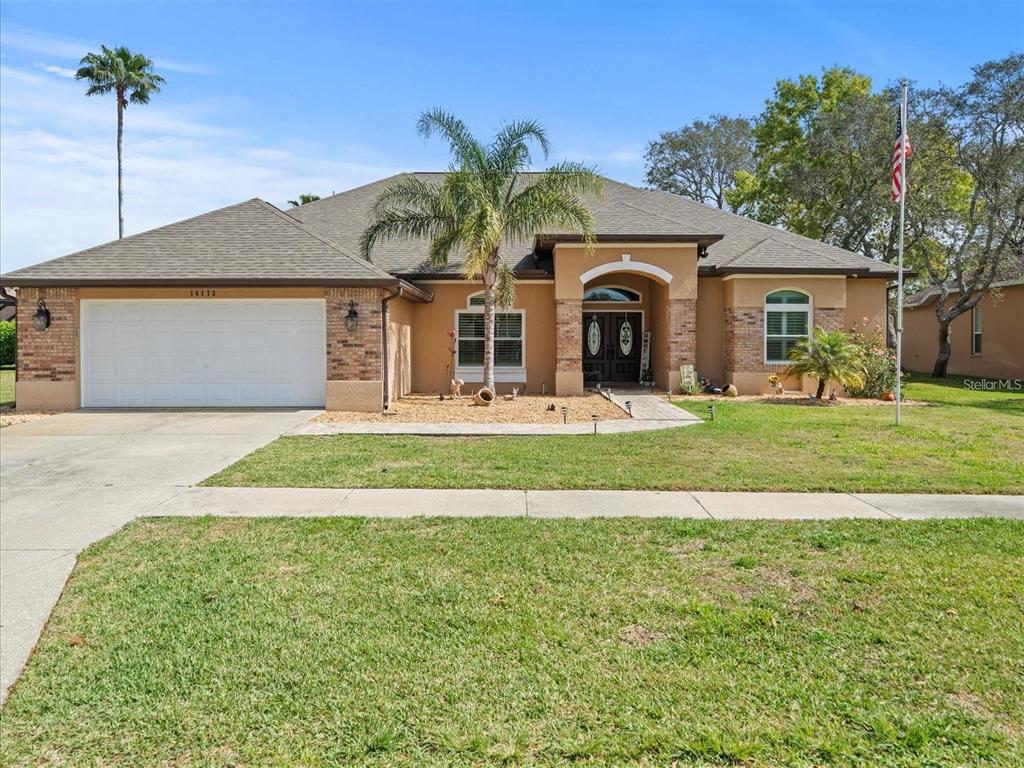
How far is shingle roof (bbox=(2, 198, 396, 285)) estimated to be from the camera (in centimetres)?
1338

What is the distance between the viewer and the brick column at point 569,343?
16.6m

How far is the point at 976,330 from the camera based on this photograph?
85.3ft

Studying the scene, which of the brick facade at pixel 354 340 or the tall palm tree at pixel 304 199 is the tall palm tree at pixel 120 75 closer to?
the tall palm tree at pixel 304 199

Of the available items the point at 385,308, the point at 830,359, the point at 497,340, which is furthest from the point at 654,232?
the point at 385,308

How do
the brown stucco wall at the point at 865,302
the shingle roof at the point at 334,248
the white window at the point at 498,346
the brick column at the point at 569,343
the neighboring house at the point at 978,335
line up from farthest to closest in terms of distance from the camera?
the neighboring house at the point at 978,335 → the brown stucco wall at the point at 865,302 → the white window at the point at 498,346 → the brick column at the point at 569,343 → the shingle roof at the point at 334,248

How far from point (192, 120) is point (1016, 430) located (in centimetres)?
1886

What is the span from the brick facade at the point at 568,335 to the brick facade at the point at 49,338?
11.1 meters

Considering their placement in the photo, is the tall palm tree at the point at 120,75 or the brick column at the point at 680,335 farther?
the tall palm tree at the point at 120,75

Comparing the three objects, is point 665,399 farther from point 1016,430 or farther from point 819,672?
point 819,672

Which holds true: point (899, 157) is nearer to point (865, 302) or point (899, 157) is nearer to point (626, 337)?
point (865, 302)

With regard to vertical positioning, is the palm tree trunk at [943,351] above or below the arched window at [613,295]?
below

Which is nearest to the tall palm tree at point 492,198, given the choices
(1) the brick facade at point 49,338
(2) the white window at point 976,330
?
(1) the brick facade at point 49,338

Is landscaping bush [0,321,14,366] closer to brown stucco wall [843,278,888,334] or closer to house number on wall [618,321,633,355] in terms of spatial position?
house number on wall [618,321,633,355]

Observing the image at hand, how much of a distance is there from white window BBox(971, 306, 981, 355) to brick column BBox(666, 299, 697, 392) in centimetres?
1647
